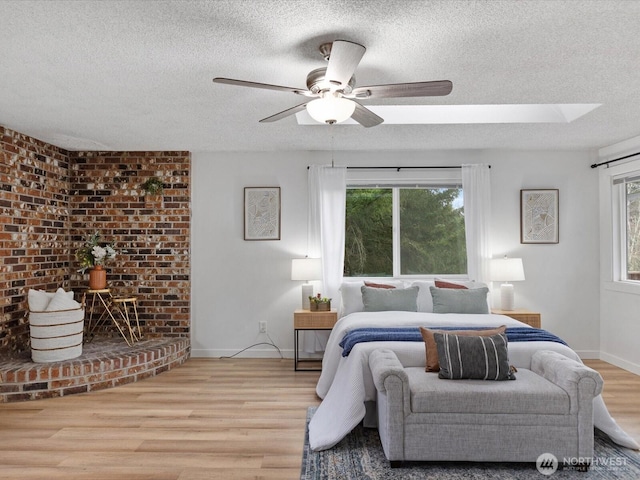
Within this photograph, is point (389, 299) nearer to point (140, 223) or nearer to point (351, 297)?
point (351, 297)

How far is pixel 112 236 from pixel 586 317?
5575mm

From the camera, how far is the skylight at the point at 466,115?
424 cm

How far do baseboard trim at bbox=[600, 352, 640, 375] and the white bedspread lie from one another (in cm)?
168

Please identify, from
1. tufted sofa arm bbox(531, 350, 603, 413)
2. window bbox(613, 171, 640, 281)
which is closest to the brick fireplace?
tufted sofa arm bbox(531, 350, 603, 413)

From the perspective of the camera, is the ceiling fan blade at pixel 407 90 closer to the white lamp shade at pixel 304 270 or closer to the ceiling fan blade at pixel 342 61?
the ceiling fan blade at pixel 342 61

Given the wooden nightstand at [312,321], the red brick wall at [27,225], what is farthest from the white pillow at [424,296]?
the red brick wall at [27,225]

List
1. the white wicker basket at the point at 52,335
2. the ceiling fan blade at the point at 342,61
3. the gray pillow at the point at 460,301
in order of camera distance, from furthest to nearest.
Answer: the gray pillow at the point at 460,301 < the white wicker basket at the point at 52,335 < the ceiling fan blade at the point at 342,61

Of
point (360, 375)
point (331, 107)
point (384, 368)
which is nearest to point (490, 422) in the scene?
point (384, 368)

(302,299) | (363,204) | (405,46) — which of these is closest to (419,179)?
(363,204)

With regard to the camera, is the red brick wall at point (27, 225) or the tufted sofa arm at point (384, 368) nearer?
the tufted sofa arm at point (384, 368)

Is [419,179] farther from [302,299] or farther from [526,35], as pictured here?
[526,35]

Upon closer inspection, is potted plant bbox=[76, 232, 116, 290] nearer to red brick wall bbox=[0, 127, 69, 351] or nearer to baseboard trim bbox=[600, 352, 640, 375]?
red brick wall bbox=[0, 127, 69, 351]

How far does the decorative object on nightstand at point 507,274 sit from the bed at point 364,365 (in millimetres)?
789

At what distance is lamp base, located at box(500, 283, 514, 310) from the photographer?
4.99 meters
